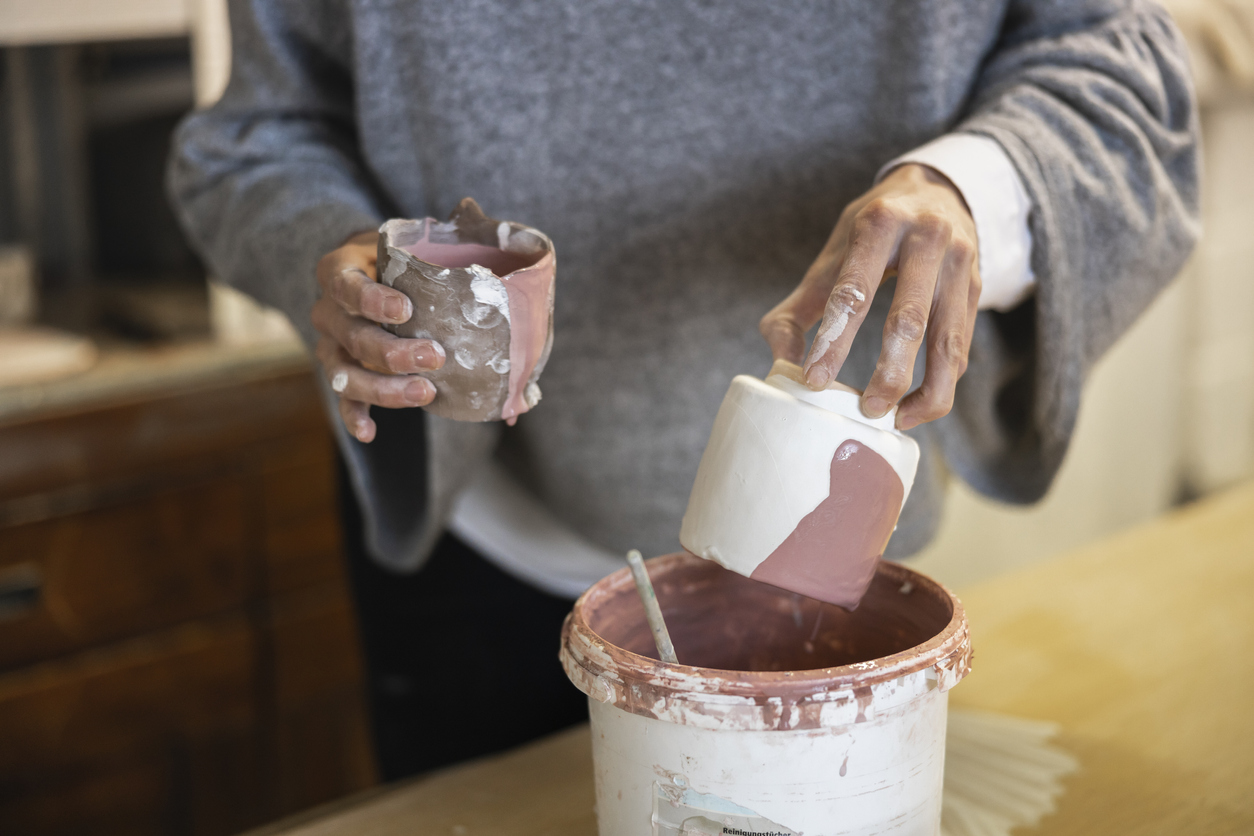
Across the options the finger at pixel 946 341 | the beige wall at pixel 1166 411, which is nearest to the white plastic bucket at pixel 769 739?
the finger at pixel 946 341

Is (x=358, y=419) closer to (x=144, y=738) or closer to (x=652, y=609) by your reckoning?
(x=652, y=609)

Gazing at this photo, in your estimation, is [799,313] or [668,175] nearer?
[799,313]

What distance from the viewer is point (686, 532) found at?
632mm

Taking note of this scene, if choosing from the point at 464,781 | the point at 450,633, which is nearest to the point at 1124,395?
the point at 450,633

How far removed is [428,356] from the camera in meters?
0.62

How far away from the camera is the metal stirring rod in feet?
2.04

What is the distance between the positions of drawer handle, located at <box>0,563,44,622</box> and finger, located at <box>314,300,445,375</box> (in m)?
1.18

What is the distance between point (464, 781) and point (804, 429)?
431 millimetres

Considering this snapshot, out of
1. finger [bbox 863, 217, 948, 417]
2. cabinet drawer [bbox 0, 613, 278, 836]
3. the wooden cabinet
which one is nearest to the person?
finger [bbox 863, 217, 948, 417]

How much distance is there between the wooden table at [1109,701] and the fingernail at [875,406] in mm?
349

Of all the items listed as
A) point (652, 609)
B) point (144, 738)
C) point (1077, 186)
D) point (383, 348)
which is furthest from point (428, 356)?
point (144, 738)

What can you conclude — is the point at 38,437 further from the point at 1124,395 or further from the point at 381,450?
the point at 1124,395

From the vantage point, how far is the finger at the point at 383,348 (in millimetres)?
616

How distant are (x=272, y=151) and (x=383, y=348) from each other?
0.41m
